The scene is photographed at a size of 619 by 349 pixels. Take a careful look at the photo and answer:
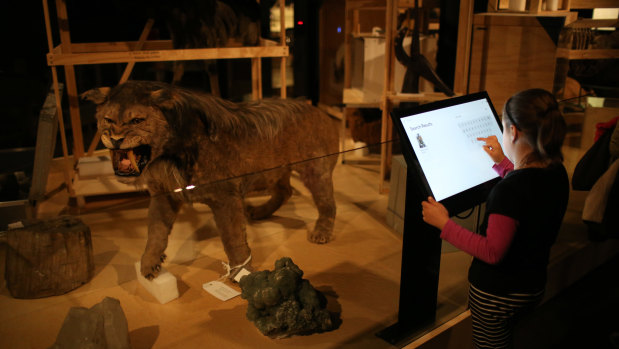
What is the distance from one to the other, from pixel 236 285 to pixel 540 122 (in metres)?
1.34

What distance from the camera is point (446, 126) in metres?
1.77

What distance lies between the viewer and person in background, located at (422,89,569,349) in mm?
1366

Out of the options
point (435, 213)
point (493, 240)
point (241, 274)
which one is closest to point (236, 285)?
point (241, 274)

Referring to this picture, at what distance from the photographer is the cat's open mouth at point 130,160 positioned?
6.98 feet

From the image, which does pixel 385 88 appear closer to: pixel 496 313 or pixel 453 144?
pixel 453 144

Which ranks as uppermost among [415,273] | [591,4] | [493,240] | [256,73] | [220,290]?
[591,4]

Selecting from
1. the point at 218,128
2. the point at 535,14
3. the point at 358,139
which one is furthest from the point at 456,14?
the point at 218,128

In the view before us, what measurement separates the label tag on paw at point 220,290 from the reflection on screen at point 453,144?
93 centimetres

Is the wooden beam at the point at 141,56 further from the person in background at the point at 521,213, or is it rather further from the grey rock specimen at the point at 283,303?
the person in background at the point at 521,213

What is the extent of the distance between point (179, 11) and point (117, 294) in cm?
Answer: 207

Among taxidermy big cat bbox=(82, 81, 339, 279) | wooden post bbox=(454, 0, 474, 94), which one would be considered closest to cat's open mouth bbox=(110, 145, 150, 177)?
taxidermy big cat bbox=(82, 81, 339, 279)

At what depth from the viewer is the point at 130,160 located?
7.00 ft

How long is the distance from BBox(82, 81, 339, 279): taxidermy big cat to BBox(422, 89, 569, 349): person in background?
0.69 metres

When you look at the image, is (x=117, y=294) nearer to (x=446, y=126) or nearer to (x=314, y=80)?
(x=446, y=126)
